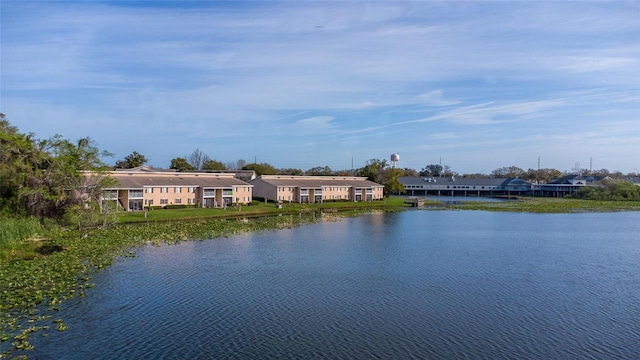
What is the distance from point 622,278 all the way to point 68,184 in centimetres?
3644

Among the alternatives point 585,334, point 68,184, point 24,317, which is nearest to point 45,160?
point 68,184

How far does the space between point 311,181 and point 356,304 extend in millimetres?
60790

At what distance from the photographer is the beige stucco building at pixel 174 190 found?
51.4 m

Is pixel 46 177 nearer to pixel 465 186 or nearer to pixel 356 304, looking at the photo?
pixel 356 304

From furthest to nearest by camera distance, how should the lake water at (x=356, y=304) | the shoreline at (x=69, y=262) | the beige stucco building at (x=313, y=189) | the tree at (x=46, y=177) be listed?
the beige stucco building at (x=313, y=189) < the tree at (x=46, y=177) < the shoreline at (x=69, y=262) < the lake water at (x=356, y=304)

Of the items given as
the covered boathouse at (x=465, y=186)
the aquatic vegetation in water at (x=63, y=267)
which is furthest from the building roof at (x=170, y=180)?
the covered boathouse at (x=465, y=186)

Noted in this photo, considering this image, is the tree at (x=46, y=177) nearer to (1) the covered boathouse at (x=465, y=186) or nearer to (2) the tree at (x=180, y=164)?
(2) the tree at (x=180, y=164)

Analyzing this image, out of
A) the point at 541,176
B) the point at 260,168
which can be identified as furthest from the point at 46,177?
the point at 541,176

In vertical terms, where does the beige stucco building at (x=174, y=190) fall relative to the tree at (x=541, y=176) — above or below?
below

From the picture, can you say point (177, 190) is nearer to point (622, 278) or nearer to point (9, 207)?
point (9, 207)

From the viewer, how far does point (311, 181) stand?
8012 cm

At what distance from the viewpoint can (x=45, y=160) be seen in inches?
1421

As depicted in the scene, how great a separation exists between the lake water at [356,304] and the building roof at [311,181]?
132 feet

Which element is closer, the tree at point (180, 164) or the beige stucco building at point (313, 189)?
the beige stucco building at point (313, 189)
